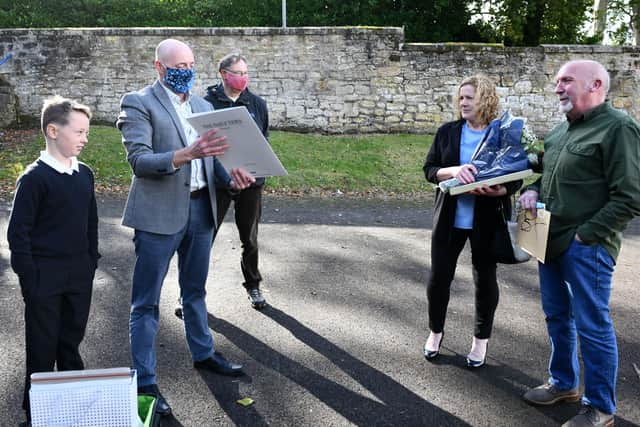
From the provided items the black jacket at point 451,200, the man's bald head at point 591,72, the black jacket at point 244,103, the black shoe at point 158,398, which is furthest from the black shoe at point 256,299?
the man's bald head at point 591,72

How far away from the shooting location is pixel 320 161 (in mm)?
12375

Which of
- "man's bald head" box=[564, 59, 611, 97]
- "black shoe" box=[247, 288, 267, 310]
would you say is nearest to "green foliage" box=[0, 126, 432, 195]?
"black shoe" box=[247, 288, 267, 310]

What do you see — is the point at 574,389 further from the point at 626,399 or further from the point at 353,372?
the point at 353,372

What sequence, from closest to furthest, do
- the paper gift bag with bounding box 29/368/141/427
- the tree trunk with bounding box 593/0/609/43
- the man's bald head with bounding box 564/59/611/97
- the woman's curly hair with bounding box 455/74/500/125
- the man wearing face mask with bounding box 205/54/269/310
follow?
1. the paper gift bag with bounding box 29/368/141/427
2. the man's bald head with bounding box 564/59/611/97
3. the woman's curly hair with bounding box 455/74/500/125
4. the man wearing face mask with bounding box 205/54/269/310
5. the tree trunk with bounding box 593/0/609/43

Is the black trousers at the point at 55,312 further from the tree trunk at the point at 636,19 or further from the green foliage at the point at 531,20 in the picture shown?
the tree trunk at the point at 636,19

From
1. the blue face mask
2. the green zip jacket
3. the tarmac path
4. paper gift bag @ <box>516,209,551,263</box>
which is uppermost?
the blue face mask

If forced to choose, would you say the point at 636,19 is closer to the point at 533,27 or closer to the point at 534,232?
the point at 533,27

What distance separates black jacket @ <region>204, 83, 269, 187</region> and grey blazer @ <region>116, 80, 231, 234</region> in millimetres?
1606

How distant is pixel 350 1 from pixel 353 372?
16083 millimetres

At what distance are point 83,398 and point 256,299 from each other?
2.73 metres

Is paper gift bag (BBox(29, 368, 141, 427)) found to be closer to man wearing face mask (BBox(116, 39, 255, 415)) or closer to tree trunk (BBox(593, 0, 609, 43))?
man wearing face mask (BBox(116, 39, 255, 415))

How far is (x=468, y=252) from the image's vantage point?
7.31 m

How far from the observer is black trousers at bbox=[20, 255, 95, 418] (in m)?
3.24

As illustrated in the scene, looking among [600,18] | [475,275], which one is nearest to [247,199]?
[475,275]
